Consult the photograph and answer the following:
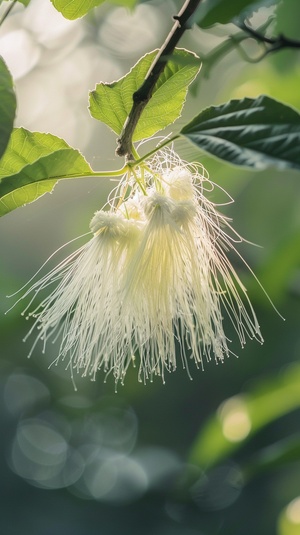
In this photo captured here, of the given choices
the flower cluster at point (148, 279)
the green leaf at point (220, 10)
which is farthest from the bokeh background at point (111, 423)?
the green leaf at point (220, 10)

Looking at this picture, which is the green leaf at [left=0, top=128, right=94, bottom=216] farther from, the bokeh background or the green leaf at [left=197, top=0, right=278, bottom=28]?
the bokeh background

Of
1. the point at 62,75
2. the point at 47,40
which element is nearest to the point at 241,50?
the point at 62,75

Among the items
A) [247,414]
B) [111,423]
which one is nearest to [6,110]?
[247,414]

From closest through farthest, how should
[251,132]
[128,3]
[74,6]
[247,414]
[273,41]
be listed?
[251,132], [273,41], [74,6], [128,3], [247,414]

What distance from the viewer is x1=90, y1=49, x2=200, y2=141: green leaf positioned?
821 mm

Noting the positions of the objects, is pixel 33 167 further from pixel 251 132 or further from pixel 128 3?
pixel 128 3

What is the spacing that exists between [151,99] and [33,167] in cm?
15

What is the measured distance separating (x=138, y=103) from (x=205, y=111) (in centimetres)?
8

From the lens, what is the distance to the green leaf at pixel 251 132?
58 cm

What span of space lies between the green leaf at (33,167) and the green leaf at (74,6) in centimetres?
15

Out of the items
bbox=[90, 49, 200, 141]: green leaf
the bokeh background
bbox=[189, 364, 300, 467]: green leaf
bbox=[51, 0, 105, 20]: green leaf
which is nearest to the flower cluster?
bbox=[90, 49, 200, 141]: green leaf

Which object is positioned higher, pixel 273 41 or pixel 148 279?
pixel 273 41

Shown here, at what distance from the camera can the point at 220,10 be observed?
27.1 inches

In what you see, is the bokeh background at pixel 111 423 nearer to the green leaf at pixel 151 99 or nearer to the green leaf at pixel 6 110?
the green leaf at pixel 151 99
